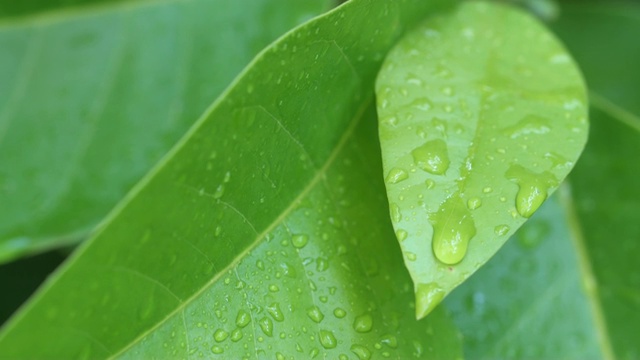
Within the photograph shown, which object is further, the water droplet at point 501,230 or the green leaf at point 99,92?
the green leaf at point 99,92

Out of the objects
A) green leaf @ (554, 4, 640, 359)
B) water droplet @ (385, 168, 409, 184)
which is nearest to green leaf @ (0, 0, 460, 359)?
water droplet @ (385, 168, 409, 184)

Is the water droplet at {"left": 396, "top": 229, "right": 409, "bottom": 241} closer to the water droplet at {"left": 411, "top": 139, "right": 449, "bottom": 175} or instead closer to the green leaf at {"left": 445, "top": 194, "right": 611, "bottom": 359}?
the water droplet at {"left": 411, "top": 139, "right": 449, "bottom": 175}

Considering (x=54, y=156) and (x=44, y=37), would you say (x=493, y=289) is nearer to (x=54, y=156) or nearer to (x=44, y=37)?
(x=54, y=156)

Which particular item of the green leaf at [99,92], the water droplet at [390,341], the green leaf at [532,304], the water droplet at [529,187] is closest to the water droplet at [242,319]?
the water droplet at [390,341]

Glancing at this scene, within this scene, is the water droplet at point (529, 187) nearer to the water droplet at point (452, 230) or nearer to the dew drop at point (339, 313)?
the water droplet at point (452, 230)

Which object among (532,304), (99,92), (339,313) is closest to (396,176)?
(339,313)

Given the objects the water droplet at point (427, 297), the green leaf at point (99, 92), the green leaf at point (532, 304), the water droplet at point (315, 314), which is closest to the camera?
the water droplet at point (427, 297)

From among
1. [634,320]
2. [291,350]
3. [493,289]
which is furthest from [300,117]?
[634,320]

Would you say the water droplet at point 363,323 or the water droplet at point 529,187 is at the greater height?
the water droplet at point 529,187
